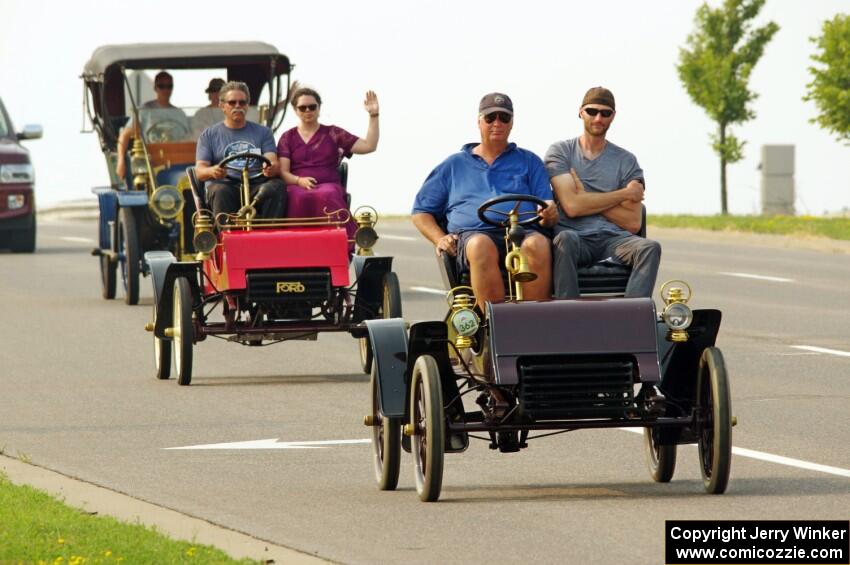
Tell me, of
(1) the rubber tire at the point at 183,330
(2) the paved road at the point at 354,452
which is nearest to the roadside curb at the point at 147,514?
(2) the paved road at the point at 354,452

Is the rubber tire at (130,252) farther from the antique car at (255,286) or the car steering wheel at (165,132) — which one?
the antique car at (255,286)

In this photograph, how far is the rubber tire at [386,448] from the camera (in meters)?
10.0

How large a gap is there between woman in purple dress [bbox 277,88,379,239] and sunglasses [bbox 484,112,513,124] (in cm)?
568

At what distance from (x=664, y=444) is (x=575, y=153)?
1955 millimetres

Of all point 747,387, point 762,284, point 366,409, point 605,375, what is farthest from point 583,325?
point 762,284

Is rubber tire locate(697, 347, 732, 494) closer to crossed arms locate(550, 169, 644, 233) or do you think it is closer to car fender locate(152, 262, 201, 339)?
crossed arms locate(550, 169, 644, 233)

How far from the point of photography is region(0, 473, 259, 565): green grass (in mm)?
8352

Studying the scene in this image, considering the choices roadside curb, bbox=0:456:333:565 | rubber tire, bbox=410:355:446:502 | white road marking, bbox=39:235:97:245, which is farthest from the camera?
white road marking, bbox=39:235:97:245

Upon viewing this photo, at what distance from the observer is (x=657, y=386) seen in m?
10.1

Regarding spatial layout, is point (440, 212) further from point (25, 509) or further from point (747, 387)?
point (747, 387)

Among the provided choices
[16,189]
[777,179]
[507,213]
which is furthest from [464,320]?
[777,179]

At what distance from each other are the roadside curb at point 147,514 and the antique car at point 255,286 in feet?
13.2

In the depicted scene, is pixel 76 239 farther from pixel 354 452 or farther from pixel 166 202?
pixel 354 452

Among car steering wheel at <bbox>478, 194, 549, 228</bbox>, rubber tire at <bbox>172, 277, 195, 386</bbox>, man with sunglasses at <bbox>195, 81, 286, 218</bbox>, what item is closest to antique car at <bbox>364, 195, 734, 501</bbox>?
car steering wheel at <bbox>478, 194, 549, 228</bbox>
